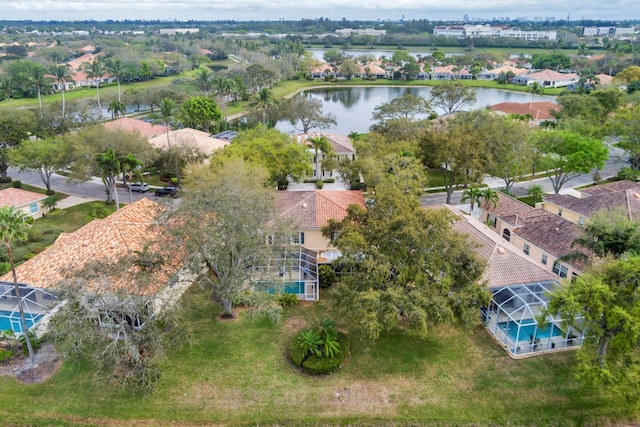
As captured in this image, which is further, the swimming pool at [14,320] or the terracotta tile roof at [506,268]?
the terracotta tile roof at [506,268]

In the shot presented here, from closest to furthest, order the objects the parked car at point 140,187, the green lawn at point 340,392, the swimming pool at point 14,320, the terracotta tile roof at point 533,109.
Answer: the green lawn at point 340,392 → the swimming pool at point 14,320 → the parked car at point 140,187 → the terracotta tile roof at point 533,109

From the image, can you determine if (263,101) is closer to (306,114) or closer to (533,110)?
(306,114)

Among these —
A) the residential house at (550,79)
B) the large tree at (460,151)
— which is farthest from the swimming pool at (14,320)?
the residential house at (550,79)

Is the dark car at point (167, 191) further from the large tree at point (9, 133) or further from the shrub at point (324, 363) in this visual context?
the shrub at point (324, 363)

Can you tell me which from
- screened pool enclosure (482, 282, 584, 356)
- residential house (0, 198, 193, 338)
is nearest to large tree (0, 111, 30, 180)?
residential house (0, 198, 193, 338)

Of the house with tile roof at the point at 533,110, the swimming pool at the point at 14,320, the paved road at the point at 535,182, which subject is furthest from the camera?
the house with tile roof at the point at 533,110

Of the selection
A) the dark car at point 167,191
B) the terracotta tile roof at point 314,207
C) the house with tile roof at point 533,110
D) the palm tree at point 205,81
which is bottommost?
the dark car at point 167,191

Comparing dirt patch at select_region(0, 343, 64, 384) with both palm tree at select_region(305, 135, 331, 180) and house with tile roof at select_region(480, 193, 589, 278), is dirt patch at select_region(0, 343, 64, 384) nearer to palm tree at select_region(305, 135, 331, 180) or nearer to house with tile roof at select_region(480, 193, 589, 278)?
house with tile roof at select_region(480, 193, 589, 278)

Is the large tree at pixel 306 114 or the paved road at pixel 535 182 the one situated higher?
the large tree at pixel 306 114
